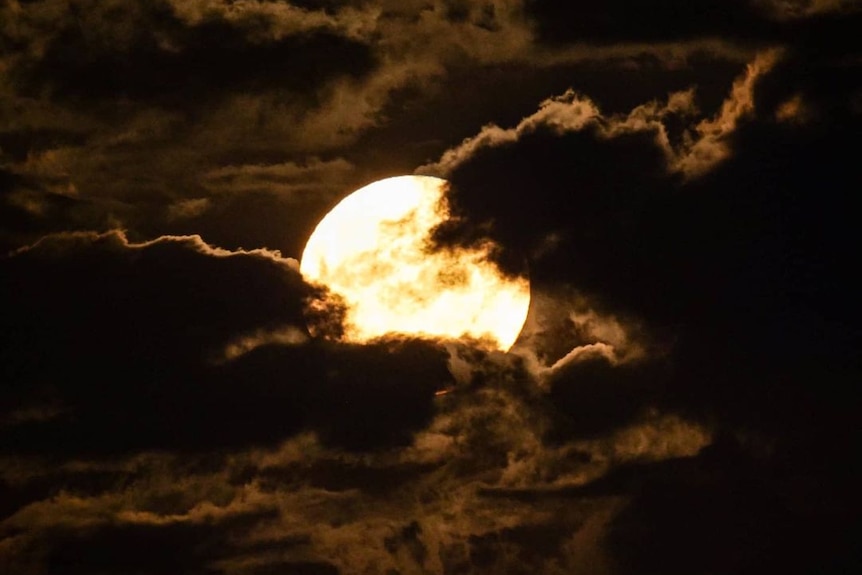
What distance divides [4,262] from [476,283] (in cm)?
270

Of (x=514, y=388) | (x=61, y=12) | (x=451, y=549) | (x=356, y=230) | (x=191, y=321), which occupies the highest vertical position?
(x=61, y=12)

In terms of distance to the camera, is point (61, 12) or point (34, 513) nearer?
point (61, 12)

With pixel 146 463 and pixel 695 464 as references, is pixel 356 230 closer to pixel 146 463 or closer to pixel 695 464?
pixel 146 463

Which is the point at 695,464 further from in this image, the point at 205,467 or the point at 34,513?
the point at 34,513

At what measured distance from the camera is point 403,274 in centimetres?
483

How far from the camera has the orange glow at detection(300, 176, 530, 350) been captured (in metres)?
4.84

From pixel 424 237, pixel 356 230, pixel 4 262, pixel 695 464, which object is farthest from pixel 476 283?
pixel 4 262

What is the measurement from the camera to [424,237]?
16.0ft

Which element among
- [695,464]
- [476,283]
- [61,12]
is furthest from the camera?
[695,464]

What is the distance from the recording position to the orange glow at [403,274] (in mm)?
4836

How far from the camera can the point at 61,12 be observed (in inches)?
182

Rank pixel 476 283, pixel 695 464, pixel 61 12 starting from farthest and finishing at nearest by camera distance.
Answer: pixel 695 464
pixel 476 283
pixel 61 12

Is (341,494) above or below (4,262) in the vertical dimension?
below

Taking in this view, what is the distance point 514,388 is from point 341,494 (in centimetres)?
121
